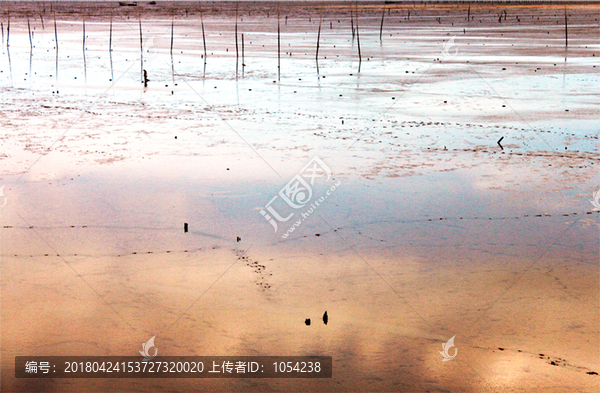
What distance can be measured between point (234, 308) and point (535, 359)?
205 centimetres

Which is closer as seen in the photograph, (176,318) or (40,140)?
(176,318)

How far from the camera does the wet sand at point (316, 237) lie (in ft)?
14.1

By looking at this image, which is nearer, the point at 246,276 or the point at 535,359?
the point at 535,359

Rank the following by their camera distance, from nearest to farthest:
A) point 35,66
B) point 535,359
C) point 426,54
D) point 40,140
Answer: point 535,359, point 40,140, point 35,66, point 426,54

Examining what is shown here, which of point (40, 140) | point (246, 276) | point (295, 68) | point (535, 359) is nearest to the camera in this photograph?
point (535, 359)

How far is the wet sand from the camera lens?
430 cm

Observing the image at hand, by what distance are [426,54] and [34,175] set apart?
17378mm

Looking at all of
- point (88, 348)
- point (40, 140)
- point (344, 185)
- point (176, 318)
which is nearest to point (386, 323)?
point (176, 318)

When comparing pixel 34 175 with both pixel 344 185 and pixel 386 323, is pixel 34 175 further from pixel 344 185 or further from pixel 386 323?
pixel 386 323

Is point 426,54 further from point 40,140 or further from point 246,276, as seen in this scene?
point 246,276

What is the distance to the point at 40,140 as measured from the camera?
10.2 meters

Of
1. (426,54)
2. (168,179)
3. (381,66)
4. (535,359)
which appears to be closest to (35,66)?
(381,66)

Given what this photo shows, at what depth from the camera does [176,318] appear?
4.70 meters

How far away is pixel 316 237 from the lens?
6.29 meters
